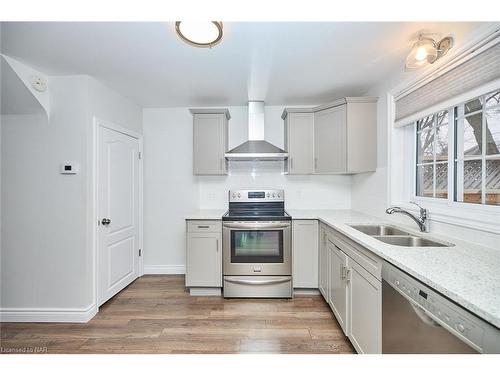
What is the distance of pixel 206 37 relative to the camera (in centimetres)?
131

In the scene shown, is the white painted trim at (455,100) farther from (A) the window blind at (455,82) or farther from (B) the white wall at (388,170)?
(B) the white wall at (388,170)

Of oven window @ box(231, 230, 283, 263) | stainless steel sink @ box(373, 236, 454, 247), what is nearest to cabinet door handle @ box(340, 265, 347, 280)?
stainless steel sink @ box(373, 236, 454, 247)

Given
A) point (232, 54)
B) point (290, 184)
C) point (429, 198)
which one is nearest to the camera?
point (232, 54)

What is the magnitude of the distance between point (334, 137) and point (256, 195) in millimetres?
1203

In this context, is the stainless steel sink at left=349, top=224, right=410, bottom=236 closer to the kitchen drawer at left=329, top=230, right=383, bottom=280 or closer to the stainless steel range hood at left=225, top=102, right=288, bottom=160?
the kitchen drawer at left=329, top=230, right=383, bottom=280

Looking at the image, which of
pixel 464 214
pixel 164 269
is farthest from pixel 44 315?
pixel 464 214

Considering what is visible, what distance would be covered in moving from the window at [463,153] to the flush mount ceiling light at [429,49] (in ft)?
1.29

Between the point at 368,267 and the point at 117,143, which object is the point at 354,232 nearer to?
the point at 368,267

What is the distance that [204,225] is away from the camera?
99.3 inches

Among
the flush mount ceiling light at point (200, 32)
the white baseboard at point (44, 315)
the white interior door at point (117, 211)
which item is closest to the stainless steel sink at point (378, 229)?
the flush mount ceiling light at point (200, 32)

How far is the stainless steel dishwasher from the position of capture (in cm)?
72

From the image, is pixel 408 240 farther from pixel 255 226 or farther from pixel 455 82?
pixel 255 226

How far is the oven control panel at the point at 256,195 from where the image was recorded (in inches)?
116
